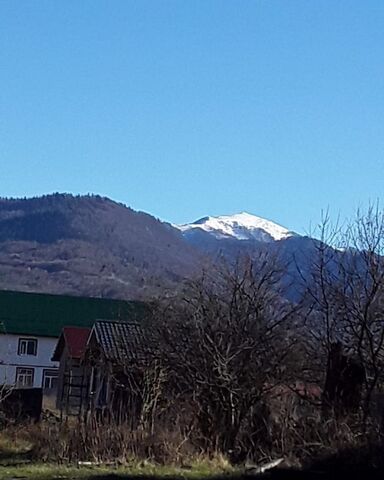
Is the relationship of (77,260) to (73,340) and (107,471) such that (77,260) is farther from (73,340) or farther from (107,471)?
(107,471)

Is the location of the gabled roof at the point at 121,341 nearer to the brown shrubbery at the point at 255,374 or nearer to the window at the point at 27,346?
the brown shrubbery at the point at 255,374

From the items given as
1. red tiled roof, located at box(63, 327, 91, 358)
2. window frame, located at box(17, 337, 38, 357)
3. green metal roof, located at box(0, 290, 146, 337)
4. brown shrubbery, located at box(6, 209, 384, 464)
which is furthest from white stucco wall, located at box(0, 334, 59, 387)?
brown shrubbery, located at box(6, 209, 384, 464)

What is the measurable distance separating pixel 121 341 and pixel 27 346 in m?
43.5

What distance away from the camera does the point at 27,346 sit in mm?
75562

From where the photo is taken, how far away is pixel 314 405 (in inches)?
1031

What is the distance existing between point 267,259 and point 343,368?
5.65 m

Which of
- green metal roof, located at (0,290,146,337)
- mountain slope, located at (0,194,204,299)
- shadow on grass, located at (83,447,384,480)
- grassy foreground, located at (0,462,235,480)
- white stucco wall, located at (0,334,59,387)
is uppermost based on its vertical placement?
mountain slope, located at (0,194,204,299)

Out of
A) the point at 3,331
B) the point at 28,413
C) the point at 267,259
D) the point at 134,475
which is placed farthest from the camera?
the point at 3,331

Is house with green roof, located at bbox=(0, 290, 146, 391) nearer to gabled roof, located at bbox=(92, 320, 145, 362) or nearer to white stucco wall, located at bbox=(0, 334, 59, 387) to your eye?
white stucco wall, located at bbox=(0, 334, 59, 387)

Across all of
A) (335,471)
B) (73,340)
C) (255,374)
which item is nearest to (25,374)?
(73,340)

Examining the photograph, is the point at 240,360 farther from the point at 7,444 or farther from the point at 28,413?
the point at 28,413

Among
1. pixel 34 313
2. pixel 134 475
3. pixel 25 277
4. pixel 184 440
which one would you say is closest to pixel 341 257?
pixel 184 440

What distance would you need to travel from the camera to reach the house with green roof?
73188 millimetres

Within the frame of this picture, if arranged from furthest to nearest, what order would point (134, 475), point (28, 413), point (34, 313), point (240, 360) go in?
point (34, 313), point (28, 413), point (240, 360), point (134, 475)
